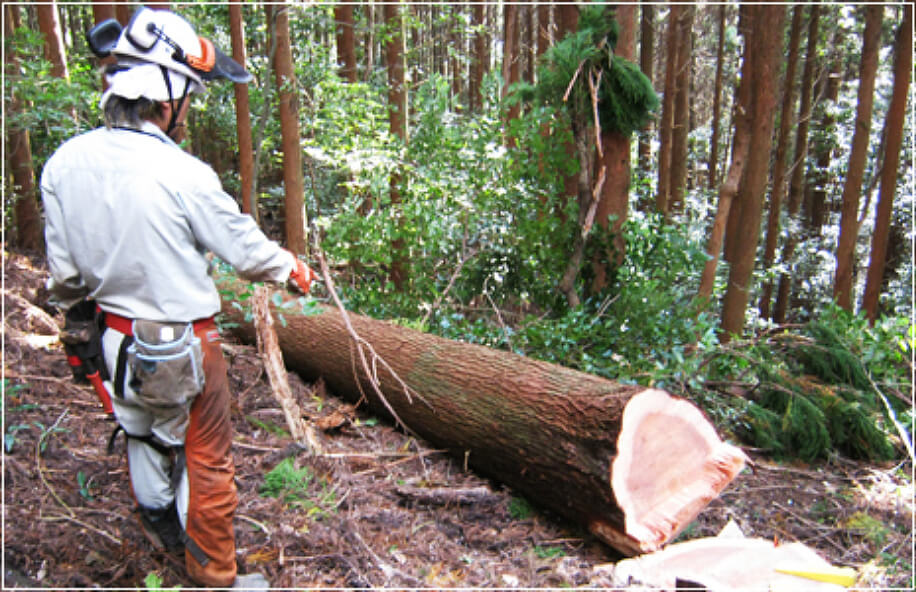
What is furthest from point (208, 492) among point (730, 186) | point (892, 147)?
point (892, 147)

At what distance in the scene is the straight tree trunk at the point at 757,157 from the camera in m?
7.37

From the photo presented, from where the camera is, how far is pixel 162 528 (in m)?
2.45

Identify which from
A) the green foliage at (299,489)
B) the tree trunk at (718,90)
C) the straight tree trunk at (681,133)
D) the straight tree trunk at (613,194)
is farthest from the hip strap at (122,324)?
the tree trunk at (718,90)

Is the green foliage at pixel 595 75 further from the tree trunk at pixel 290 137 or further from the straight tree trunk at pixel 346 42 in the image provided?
the straight tree trunk at pixel 346 42

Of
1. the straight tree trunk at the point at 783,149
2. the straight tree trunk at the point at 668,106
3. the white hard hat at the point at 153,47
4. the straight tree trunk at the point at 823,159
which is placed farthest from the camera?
the straight tree trunk at the point at 823,159

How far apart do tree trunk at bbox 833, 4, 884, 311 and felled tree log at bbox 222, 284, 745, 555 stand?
25.6 ft

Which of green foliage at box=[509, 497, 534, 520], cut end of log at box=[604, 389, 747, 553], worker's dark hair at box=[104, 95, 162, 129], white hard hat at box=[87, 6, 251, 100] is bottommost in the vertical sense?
green foliage at box=[509, 497, 534, 520]

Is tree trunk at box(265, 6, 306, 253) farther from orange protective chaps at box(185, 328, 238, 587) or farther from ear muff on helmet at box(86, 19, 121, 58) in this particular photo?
orange protective chaps at box(185, 328, 238, 587)

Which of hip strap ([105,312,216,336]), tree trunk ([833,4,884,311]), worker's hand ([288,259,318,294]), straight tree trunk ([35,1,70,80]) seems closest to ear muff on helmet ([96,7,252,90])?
worker's hand ([288,259,318,294])

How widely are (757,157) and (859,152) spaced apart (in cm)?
295

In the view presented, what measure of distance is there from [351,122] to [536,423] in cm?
470

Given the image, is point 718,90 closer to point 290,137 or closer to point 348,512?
point 290,137

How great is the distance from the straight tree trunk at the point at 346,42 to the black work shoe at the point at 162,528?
27.3 feet

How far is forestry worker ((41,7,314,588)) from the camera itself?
2131 millimetres
